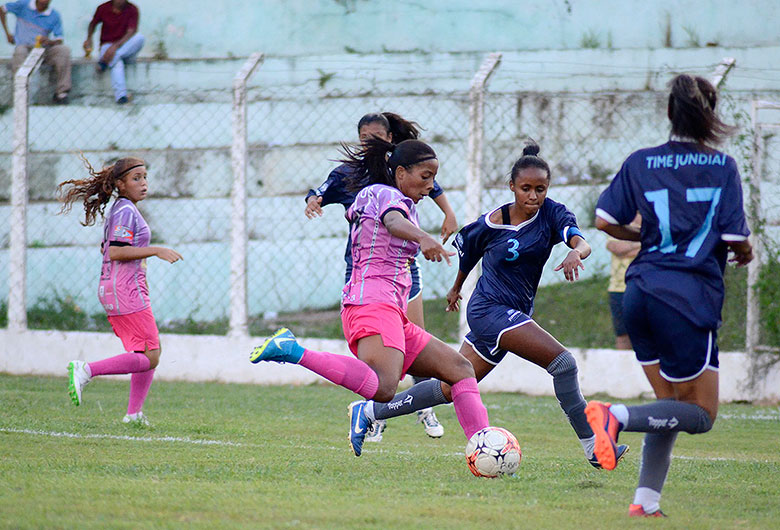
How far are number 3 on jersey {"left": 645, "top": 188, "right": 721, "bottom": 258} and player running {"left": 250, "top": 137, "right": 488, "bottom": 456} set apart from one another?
130cm

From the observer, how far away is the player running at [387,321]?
5191 millimetres

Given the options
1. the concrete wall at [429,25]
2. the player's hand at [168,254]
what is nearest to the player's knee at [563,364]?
the player's hand at [168,254]

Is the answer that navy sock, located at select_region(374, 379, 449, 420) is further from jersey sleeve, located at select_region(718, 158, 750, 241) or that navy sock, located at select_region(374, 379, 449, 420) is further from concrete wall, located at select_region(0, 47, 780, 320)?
concrete wall, located at select_region(0, 47, 780, 320)

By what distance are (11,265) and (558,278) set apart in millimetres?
6008

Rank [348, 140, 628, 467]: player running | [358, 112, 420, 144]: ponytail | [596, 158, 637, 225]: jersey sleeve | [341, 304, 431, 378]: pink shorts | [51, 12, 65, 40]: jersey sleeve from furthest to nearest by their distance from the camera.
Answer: [51, 12, 65, 40]: jersey sleeve < [358, 112, 420, 144]: ponytail < [348, 140, 628, 467]: player running < [341, 304, 431, 378]: pink shorts < [596, 158, 637, 225]: jersey sleeve

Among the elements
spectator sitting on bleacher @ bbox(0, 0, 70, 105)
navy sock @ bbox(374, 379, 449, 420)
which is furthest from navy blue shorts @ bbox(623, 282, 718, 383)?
spectator sitting on bleacher @ bbox(0, 0, 70, 105)

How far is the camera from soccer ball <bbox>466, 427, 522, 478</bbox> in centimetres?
507

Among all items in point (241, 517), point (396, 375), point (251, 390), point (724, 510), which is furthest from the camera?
point (251, 390)

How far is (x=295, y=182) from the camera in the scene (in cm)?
1366

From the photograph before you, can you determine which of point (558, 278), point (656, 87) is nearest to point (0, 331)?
point (558, 278)

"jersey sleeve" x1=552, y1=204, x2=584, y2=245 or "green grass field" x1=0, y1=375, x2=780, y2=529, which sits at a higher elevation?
"jersey sleeve" x1=552, y1=204, x2=584, y2=245

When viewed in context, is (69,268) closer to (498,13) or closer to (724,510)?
(498,13)

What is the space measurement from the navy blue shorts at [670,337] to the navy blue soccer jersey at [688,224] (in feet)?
0.12

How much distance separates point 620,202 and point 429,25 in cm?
1246
